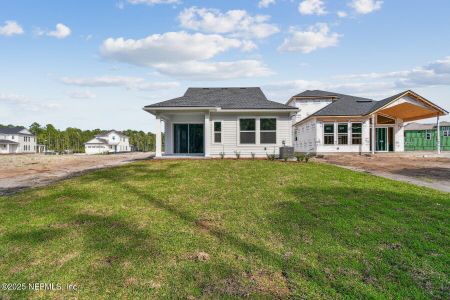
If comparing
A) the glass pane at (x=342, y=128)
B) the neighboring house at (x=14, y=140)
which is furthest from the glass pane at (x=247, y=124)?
the neighboring house at (x=14, y=140)

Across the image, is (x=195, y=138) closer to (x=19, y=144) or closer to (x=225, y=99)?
(x=225, y=99)

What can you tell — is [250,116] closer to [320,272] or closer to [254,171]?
[254,171]

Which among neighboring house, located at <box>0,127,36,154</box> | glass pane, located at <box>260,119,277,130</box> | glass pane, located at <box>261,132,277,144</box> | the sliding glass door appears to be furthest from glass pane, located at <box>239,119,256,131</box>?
neighboring house, located at <box>0,127,36,154</box>

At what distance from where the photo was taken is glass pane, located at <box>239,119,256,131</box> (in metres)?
19.2

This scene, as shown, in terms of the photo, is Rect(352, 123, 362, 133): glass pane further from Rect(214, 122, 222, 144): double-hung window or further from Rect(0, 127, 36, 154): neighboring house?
Rect(0, 127, 36, 154): neighboring house

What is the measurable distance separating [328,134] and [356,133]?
7.70 feet

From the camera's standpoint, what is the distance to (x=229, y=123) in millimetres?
19250

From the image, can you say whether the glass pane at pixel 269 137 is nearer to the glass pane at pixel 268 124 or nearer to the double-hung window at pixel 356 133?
the glass pane at pixel 268 124

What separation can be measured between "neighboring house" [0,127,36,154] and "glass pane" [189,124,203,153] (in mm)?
70420

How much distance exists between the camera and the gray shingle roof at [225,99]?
730 inches

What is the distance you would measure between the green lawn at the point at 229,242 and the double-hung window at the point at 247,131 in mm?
10748

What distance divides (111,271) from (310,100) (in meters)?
36.5

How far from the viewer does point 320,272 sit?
384 cm

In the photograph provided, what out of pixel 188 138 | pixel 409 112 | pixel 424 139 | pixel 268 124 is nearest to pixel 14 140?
pixel 188 138
